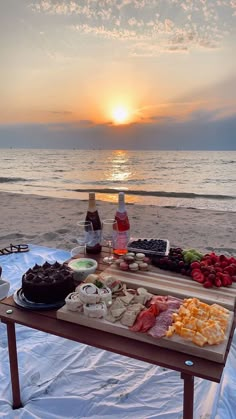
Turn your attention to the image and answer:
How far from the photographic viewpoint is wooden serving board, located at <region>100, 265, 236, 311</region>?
58.4 inches

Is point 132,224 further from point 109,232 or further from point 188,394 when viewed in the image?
point 188,394

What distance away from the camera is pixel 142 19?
854 cm

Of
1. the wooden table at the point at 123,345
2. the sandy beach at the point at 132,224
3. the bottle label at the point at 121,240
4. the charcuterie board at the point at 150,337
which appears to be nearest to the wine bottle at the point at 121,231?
the bottle label at the point at 121,240

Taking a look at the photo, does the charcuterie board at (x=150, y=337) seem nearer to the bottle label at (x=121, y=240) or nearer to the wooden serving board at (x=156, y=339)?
the wooden serving board at (x=156, y=339)

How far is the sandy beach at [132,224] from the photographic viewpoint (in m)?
5.01

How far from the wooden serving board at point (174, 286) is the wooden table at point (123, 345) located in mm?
216

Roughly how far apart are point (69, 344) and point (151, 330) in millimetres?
1229

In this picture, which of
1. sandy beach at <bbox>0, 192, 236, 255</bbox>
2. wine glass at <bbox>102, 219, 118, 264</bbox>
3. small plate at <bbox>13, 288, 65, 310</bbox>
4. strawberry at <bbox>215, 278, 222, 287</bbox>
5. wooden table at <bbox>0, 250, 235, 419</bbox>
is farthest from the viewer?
sandy beach at <bbox>0, 192, 236, 255</bbox>

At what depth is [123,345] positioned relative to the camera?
3.88 ft

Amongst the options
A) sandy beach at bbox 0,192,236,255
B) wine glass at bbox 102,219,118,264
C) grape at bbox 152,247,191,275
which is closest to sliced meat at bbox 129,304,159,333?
grape at bbox 152,247,191,275

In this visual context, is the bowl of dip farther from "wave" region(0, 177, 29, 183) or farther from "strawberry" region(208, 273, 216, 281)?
"wave" region(0, 177, 29, 183)

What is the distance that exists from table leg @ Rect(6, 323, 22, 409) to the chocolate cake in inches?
7.7

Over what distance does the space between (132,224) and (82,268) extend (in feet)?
15.7

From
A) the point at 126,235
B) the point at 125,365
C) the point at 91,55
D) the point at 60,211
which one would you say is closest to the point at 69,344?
the point at 125,365
